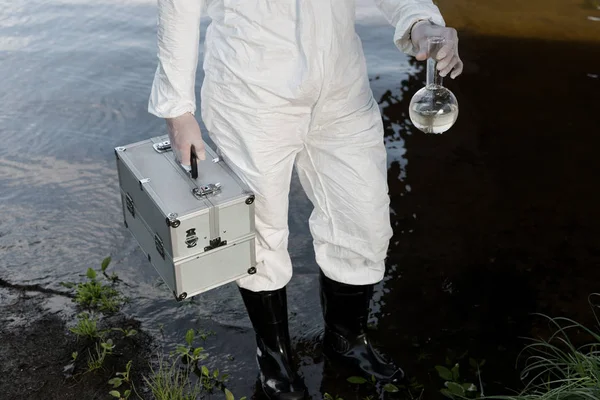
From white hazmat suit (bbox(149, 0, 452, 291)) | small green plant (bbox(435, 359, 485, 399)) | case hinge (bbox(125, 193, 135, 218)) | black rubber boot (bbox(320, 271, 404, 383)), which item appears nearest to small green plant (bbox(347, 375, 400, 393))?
black rubber boot (bbox(320, 271, 404, 383))

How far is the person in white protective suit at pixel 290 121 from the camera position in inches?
86.4

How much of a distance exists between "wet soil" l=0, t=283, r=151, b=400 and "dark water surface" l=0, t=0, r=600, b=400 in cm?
11

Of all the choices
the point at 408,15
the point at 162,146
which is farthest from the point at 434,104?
the point at 162,146

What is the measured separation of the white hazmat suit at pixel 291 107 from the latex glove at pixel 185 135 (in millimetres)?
29

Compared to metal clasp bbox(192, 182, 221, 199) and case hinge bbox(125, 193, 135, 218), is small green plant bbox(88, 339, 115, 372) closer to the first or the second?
case hinge bbox(125, 193, 135, 218)

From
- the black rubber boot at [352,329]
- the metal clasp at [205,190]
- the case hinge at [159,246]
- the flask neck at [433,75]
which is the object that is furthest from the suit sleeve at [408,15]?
the case hinge at [159,246]

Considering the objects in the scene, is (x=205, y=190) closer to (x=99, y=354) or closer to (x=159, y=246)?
(x=159, y=246)

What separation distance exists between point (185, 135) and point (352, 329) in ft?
3.06

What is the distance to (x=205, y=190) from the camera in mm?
2240

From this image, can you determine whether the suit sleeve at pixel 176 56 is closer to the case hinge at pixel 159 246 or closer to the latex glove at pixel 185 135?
the latex glove at pixel 185 135

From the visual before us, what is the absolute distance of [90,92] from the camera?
15.6 ft

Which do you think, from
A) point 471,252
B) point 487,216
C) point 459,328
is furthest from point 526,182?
point 459,328

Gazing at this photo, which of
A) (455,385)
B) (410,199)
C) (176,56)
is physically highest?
(176,56)

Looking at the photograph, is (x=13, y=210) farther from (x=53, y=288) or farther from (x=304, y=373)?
(x=304, y=373)
